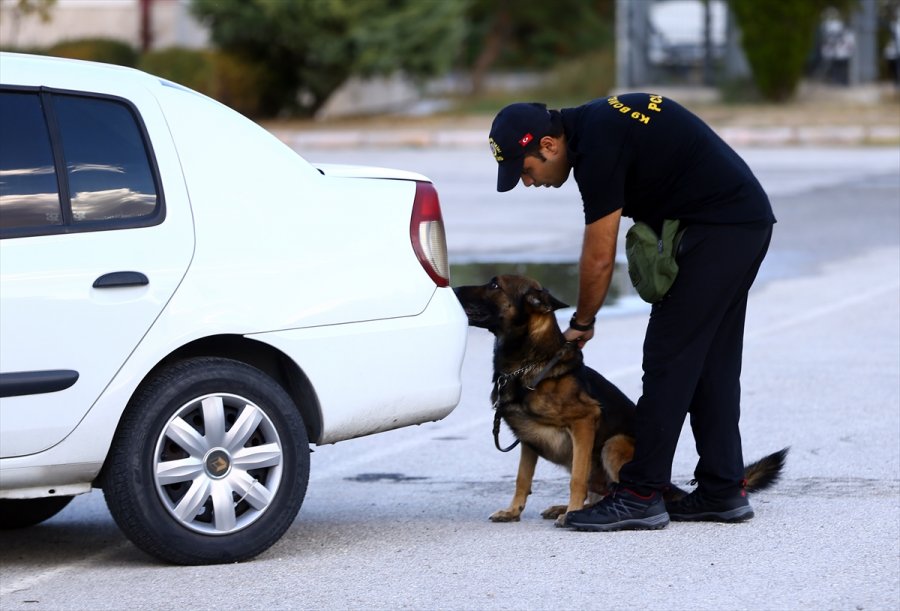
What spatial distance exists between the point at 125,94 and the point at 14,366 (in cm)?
98

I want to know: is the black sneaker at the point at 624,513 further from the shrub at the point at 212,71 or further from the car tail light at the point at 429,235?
the shrub at the point at 212,71

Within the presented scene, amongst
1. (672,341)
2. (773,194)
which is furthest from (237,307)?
(773,194)

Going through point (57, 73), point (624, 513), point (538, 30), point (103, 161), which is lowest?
point (538, 30)

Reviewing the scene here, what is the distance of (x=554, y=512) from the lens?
5.39 meters

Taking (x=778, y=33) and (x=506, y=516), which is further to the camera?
(x=778, y=33)

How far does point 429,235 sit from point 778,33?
20.4 meters

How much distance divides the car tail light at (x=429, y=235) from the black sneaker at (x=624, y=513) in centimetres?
97

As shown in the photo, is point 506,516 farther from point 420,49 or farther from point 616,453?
point 420,49

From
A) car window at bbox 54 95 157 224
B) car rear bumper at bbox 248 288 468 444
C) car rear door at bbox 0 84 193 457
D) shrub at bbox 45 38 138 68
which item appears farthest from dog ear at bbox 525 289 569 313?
shrub at bbox 45 38 138 68

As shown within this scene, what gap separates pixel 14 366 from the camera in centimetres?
431

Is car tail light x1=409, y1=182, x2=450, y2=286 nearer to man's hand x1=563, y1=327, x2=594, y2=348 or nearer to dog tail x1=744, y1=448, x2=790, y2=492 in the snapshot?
man's hand x1=563, y1=327, x2=594, y2=348

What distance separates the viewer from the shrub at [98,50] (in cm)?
2581

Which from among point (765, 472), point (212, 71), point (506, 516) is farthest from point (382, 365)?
point (212, 71)

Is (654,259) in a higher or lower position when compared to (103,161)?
lower
